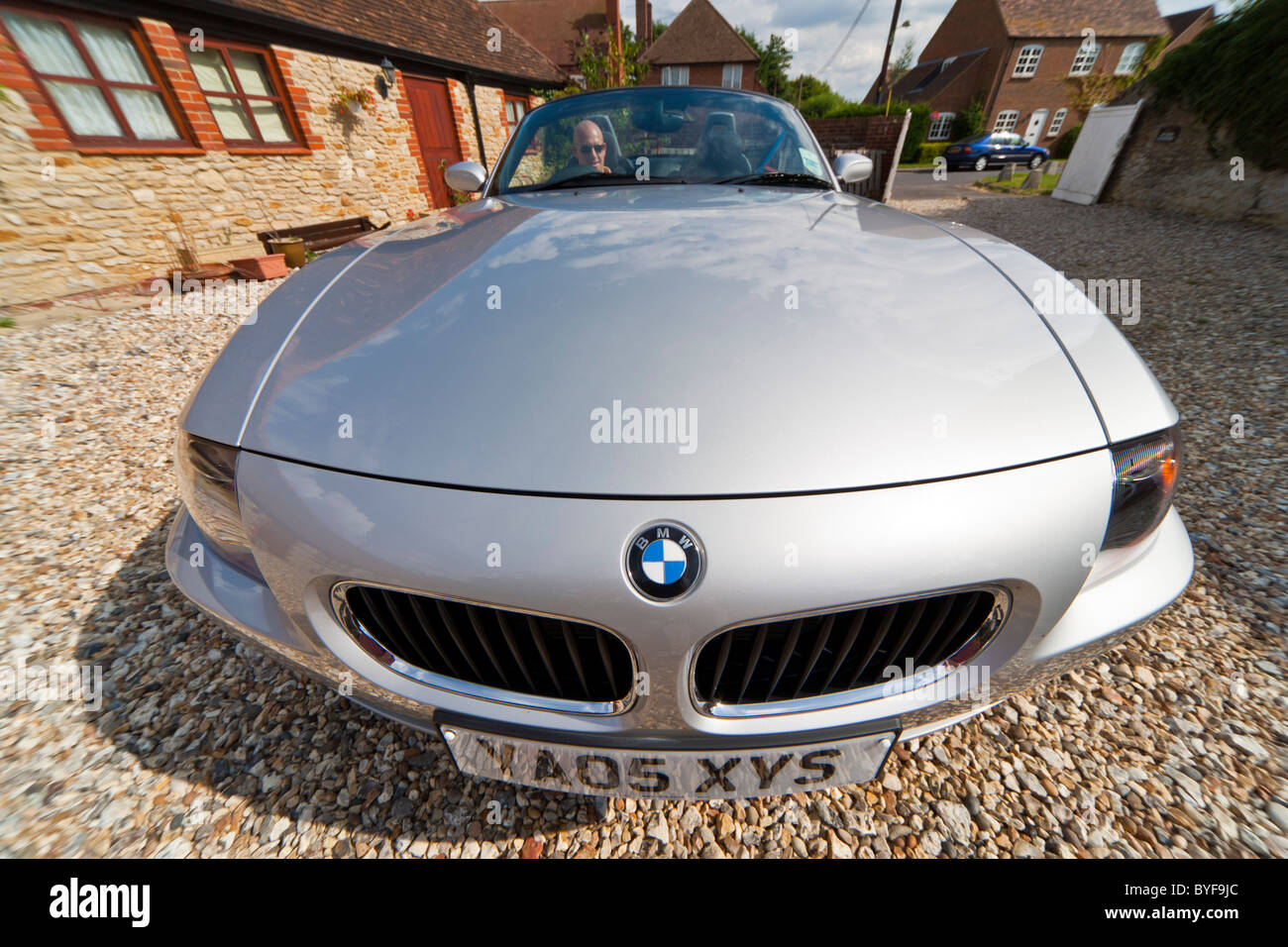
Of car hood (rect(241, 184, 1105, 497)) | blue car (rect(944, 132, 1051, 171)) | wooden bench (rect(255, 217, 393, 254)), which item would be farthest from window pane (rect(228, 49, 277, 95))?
blue car (rect(944, 132, 1051, 171))

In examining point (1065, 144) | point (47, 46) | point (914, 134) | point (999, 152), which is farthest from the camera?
point (914, 134)

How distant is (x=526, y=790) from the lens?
1.28m

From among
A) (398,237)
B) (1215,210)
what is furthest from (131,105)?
(1215,210)

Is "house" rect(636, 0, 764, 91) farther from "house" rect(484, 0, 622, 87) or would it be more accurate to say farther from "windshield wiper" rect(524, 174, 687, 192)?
"windshield wiper" rect(524, 174, 687, 192)

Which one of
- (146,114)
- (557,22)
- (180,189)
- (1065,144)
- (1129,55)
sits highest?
(557,22)

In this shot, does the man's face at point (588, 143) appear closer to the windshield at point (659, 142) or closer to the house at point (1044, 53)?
the windshield at point (659, 142)

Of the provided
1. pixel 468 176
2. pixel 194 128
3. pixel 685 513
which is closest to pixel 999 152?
pixel 194 128

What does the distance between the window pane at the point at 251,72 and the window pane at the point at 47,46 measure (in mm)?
1694

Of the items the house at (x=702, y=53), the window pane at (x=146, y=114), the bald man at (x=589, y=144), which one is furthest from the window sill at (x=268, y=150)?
the house at (x=702, y=53)

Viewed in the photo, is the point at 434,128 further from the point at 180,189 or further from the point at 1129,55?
the point at 1129,55

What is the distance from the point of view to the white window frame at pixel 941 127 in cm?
2809

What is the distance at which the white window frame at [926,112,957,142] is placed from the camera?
2809 centimetres

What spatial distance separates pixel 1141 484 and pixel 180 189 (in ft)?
27.5
